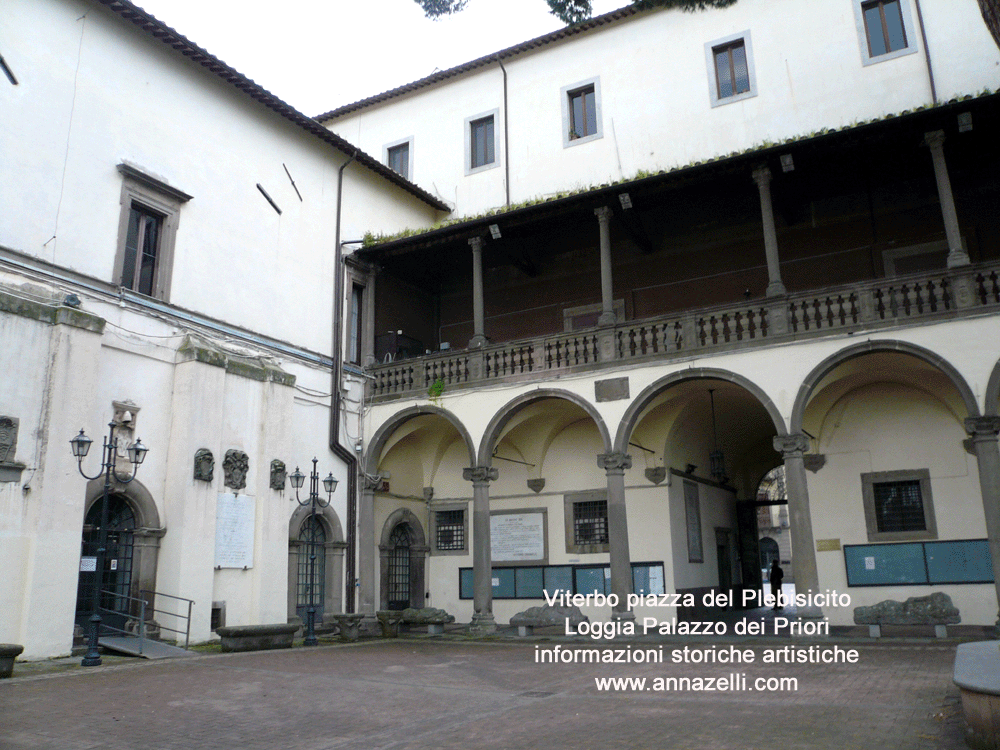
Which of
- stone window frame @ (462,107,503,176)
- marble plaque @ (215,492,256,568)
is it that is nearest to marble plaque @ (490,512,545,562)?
marble plaque @ (215,492,256,568)

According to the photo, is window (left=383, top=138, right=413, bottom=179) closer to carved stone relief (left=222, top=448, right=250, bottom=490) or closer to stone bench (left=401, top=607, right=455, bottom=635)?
carved stone relief (left=222, top=448, right=250, bottom=490)

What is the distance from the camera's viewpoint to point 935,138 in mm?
14102

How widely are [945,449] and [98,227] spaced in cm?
1575

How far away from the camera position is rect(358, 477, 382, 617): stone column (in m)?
17.9

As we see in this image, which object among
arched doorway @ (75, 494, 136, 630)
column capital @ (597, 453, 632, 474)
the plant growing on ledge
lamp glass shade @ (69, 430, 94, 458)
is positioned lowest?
arched doorway @ (75, 494, 136, 630)

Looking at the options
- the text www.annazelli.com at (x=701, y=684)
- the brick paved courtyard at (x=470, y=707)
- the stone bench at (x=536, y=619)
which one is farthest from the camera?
the stone bench at (x=536, y=619)

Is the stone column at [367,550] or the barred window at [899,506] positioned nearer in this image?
the barred window at [899,506]

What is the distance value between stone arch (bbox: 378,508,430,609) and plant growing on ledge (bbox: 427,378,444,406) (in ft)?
11.2

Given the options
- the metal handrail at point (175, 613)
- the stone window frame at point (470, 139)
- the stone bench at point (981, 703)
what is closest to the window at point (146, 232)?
the metal handrail at point (175, 613)

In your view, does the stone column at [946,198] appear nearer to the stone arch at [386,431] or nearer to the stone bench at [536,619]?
the stone bench at [536,619]

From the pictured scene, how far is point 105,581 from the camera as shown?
528 inches

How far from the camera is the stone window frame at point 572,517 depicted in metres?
18.3

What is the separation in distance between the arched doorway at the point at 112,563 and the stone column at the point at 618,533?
8.33 meters

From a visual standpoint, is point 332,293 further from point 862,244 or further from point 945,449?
point 945,449
